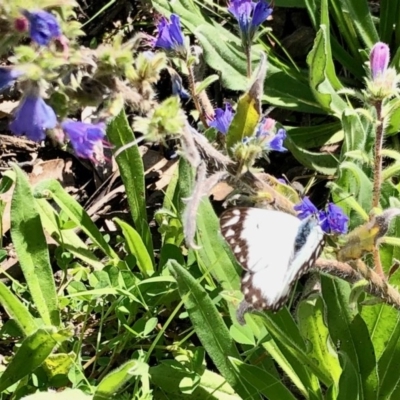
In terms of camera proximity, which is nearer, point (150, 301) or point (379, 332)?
point (379, 332)

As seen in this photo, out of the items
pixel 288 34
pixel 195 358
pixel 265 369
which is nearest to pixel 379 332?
pixel 265 369

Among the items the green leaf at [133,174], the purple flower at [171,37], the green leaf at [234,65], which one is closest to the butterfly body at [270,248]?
the purple flower at [171,37]

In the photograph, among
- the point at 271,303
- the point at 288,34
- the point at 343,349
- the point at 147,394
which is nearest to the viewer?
the point at 271,303

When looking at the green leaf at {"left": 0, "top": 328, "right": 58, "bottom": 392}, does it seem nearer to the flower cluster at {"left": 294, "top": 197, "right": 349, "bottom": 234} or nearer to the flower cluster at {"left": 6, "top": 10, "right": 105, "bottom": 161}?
the flower cluster at {"left": 6, "top": 10, "right": 105, "bottom": 161}

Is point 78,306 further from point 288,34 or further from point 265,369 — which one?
point 288,34

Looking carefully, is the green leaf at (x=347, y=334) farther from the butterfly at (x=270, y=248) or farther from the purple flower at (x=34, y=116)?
the purple flower at (x=34, y=116)

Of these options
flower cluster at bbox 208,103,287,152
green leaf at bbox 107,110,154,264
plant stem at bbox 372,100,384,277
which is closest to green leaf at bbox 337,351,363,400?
plant stem at bbox 372,100,384,277
